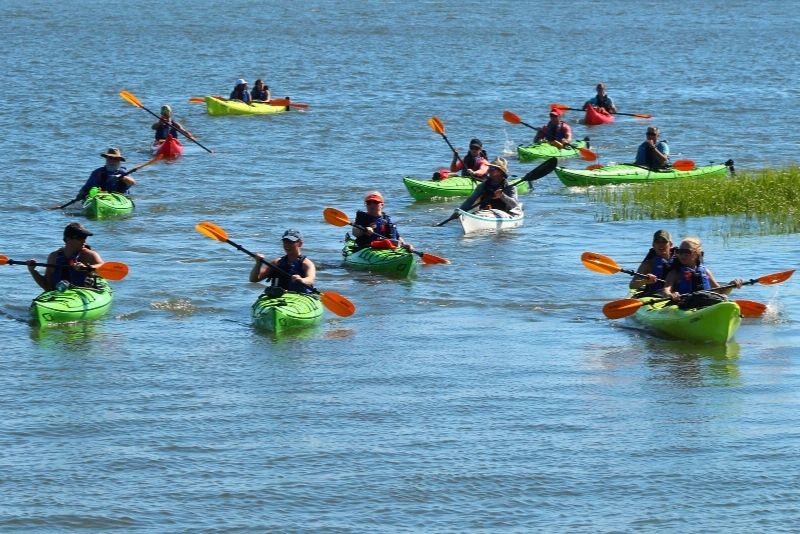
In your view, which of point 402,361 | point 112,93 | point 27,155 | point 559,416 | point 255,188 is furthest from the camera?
point 112,93

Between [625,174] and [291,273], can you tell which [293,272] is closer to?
[291,273]

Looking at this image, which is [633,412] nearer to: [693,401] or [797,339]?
[693,401]

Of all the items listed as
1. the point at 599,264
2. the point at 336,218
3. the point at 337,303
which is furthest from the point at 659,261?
the point at 336,218

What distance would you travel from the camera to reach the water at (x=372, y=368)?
1152cm

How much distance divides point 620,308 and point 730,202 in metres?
8.43

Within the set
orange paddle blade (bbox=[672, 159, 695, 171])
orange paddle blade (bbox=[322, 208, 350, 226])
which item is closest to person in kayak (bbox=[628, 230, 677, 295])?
orange paddle blade (bbox=[322, 208, 350, 226])

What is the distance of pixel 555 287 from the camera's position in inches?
773

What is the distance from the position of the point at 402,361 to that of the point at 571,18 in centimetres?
6541

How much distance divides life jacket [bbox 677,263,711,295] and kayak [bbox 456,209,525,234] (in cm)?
709

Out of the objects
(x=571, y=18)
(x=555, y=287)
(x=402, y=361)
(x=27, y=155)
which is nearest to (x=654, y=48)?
(x=571, y=18)

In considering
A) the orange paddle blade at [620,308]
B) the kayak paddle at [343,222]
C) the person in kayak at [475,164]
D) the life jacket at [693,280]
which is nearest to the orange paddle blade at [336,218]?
the kayak paddle at [343,222]

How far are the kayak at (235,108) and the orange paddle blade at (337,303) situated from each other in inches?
884

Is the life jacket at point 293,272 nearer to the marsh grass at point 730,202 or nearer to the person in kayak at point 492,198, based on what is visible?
the person in kayak at point 492,198

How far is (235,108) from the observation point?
39.1m
